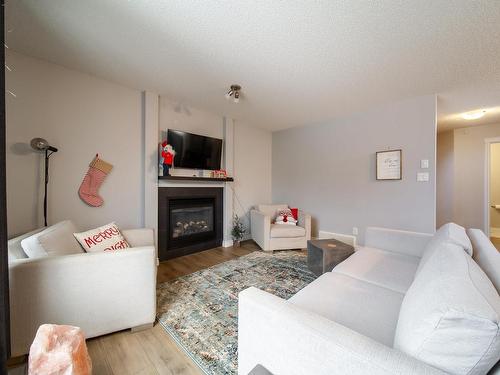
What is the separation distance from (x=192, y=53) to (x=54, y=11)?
0.97m

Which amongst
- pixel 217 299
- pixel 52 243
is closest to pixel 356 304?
pixel 217 299

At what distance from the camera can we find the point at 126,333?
1526 mm

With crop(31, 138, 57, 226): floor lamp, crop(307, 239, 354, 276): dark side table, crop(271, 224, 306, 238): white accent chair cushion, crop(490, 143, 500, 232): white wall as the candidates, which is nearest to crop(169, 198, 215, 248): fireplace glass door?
crop(271, 224, 306, 238): white accent chair cushion

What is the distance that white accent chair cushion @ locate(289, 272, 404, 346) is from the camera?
0.99 metres

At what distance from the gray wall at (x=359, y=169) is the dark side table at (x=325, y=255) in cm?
128

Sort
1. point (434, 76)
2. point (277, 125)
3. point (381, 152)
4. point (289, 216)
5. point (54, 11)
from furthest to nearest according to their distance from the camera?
point (277, 125), point (289, 216), point (381, 152), point (434, 76), point (54, 11)

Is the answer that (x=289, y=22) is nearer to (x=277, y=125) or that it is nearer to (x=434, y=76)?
(x=434, y=76)

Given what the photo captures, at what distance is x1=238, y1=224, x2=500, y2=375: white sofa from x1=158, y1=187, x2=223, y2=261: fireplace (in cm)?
232

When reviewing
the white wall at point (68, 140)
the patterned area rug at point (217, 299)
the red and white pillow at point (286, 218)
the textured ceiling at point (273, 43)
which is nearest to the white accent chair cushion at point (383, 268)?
the patterned area rug at point (217, 299)

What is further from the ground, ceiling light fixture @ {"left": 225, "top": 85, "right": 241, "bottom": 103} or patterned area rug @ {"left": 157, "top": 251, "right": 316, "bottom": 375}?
ceiling light fixture @ {"left": 225, "top": 85, "right": 241, "bottom": 103}

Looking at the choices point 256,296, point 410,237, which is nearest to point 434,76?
point 410,237

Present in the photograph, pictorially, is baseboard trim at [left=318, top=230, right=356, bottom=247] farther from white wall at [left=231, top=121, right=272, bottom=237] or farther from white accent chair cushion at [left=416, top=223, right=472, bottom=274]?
white accent chair cushion at [left=416, top=223, right=472, bottom=274]

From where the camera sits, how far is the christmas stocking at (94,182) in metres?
2.35

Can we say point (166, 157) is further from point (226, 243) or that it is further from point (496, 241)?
point (496, 241)
